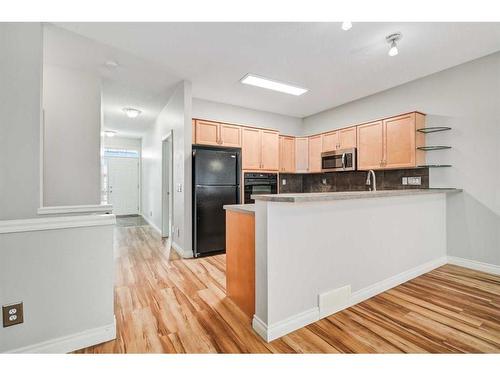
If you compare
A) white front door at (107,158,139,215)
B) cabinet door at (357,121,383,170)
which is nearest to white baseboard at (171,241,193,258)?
cabinet door at (357,121,383,170)

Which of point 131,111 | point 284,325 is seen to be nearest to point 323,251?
point 284,325

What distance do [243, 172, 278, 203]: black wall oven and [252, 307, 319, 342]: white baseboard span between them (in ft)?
8.00

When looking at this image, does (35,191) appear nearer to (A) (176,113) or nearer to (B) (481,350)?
(A) (176,113)

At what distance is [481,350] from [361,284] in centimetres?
83

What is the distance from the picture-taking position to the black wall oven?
166 inches

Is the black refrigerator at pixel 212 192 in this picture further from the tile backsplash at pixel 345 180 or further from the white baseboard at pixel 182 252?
the tile backsplash at pixel 345 180

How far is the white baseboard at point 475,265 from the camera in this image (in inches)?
112

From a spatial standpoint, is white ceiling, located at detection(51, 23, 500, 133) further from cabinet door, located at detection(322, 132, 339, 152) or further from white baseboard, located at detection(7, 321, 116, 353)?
white baseboard, located at detection(7, 321, 116, 353)

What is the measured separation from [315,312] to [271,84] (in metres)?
3.24

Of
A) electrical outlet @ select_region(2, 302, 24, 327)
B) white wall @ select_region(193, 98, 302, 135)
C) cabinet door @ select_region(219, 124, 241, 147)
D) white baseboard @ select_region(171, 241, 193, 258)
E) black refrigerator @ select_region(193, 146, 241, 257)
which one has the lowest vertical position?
white baseboard @ select_region(171, 241, 193, 258)

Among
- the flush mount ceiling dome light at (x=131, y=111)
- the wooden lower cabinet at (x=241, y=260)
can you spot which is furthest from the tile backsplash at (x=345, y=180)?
the flush mount ceiling dome light at (x=131, y=111)

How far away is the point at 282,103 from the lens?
15.1ft
